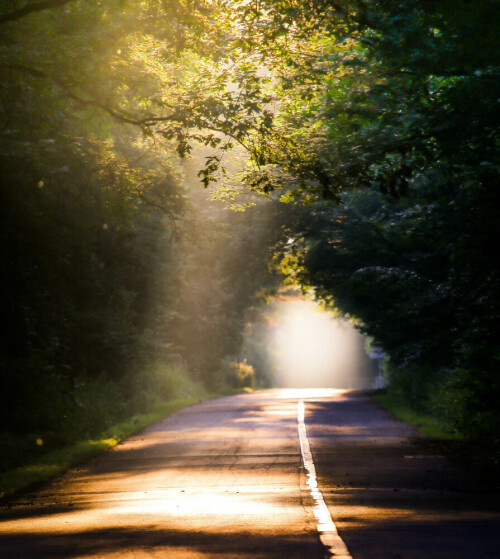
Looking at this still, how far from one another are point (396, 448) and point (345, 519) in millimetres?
9761

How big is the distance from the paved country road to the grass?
79cm

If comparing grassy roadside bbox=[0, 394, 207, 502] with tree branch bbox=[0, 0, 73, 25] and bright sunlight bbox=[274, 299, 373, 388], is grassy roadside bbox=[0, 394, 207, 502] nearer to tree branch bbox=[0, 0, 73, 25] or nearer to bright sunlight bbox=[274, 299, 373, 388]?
tree branch bbox=[0, 0, 73, 25]

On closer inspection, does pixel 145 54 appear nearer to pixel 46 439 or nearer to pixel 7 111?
pixel 7 111

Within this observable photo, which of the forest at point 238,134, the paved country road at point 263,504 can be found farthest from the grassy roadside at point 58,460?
the forest at point 238,134

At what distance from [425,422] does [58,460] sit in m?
11.1

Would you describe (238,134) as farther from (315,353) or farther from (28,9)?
(315,353)

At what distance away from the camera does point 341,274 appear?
1501 inches

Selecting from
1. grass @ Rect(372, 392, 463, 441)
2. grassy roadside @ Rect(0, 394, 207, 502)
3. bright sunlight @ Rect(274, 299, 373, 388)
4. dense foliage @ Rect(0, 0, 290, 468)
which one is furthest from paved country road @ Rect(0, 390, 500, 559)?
bright sunlight @ Rect(274, 299, 373, 388)

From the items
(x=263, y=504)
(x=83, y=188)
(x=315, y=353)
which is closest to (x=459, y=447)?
(x=263, y=504)

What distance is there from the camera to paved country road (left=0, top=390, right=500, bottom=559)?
360 inches

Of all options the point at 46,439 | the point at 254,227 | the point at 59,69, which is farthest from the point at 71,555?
the point at 254,227

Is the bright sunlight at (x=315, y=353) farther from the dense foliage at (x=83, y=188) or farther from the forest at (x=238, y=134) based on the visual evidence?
the forest at (x=238, y=134)

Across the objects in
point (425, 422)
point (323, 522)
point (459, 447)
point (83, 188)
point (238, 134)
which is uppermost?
point (83, 188)

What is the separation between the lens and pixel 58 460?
64.9 feet
